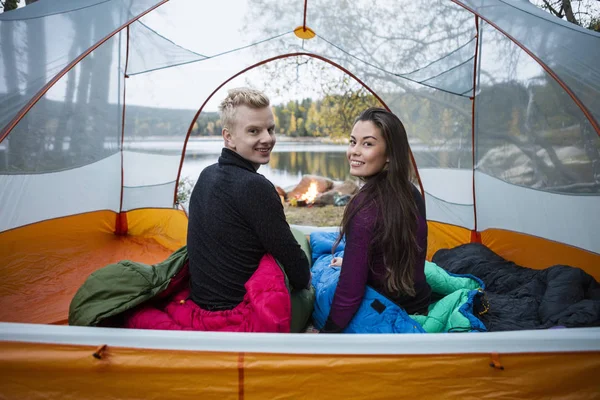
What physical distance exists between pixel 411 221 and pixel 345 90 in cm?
598

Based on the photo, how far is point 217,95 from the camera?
13.0 feet

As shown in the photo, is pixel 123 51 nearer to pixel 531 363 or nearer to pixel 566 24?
pixel 566 24

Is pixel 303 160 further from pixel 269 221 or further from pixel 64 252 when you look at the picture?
pixel 269 221

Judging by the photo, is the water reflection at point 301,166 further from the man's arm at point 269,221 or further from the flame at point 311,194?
the man's arm at point 269,221

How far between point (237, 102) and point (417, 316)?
3.83ft

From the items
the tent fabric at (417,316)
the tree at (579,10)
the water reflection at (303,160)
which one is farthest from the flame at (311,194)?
the tent fabric at (417,316)

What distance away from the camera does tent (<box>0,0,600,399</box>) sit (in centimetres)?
116

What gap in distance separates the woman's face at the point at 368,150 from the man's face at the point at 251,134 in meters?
0.36

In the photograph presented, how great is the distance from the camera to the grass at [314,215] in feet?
19.2

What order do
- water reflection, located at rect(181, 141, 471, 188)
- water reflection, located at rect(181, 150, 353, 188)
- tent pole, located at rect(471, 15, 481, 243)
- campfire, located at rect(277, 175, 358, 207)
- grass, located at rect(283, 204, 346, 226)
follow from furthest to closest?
1. water reflection, located at rect(181, 150, 353, 188)
2. campfire, located at rect(277, 175, 358, 207)
3. grass, located at rect(283, 204, 346, 226)
4. water reflection, located at rect(181, 141, 471, 188)
5. tent pole, located at rect(471, 15, 481, 243)

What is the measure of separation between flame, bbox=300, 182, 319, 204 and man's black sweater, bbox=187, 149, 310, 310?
5.51m

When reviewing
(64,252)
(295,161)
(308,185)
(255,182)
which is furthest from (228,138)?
(295,161)

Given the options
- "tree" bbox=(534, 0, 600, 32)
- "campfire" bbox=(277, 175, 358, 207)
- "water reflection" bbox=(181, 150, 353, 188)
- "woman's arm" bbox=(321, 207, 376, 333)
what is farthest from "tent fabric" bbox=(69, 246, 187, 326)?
"water reflection" bbox=(181, 150, 353, 188)

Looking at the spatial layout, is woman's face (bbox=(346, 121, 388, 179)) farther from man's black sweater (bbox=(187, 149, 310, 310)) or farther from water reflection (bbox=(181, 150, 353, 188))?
water reflection (bbox=(181, 150, 353, 188))
